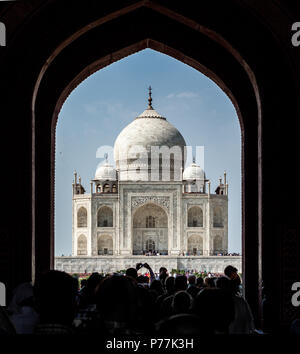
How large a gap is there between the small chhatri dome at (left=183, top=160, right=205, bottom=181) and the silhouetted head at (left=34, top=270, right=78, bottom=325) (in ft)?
112

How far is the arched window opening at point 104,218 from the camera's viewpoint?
35.1 metres

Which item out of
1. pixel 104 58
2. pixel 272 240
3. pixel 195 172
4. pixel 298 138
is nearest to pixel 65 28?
pixel 104 58

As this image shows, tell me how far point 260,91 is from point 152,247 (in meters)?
A: 28.1

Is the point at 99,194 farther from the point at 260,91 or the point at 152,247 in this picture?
the point at 260,91

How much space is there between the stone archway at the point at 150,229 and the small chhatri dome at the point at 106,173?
9.06ft

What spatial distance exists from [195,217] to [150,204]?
8.99 feet

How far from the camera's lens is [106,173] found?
36.5 m

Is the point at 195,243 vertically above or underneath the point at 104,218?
underneath

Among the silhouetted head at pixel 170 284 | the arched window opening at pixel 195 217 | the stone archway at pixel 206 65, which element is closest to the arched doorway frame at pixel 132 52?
the stone archway at pixel 206 65

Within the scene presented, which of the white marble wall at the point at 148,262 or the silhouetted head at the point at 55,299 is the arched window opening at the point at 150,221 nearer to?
the white marble wall at the point at 148,262

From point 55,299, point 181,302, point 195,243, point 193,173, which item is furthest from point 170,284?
point 193,173

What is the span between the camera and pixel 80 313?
427cm

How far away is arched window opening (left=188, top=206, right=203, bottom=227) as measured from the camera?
3516 centimetres

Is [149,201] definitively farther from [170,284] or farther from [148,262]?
[170,284]
